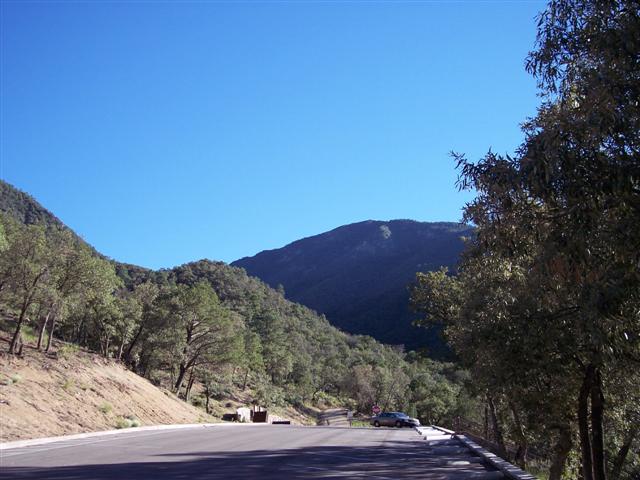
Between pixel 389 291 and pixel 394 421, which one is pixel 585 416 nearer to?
pixel 394 421

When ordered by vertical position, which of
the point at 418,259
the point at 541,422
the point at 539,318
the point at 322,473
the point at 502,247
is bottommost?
the point at 322,473

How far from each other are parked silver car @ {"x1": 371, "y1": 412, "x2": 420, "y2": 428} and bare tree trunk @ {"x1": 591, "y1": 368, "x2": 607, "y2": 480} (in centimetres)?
3480

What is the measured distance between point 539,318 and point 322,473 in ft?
19.9

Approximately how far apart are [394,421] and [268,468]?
115 feet

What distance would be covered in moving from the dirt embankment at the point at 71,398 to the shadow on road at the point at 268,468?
312 inches

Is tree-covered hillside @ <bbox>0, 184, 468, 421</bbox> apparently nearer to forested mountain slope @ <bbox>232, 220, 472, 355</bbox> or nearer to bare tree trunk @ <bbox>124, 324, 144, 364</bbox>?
bare tree trunk @ <bbox>124, 324, 144, 364</bbox>

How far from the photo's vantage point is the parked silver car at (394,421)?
46375 mm

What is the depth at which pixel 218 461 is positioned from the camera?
15.4 m

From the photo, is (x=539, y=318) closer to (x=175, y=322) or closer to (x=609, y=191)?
(x=609, y=191)

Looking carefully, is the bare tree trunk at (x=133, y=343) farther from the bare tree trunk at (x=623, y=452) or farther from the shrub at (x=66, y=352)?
the bare tree trunk at (x=623, y=452)

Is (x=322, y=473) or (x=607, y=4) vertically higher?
(x=607, y=4)

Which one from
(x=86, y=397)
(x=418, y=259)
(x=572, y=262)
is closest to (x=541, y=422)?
(x=572, y=262)

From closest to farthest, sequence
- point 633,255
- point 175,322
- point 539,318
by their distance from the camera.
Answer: point 633,255 → point 539,318 → point 175,322

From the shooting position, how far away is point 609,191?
6.82 meters
